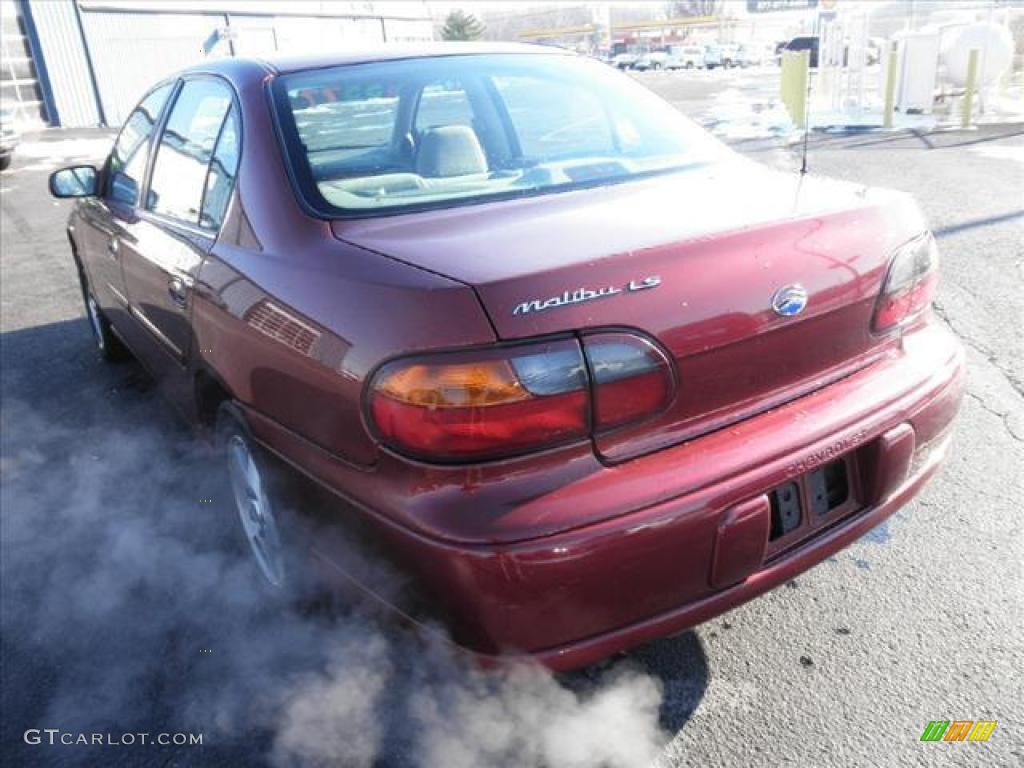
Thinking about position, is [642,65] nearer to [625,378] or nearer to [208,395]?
[208,395]

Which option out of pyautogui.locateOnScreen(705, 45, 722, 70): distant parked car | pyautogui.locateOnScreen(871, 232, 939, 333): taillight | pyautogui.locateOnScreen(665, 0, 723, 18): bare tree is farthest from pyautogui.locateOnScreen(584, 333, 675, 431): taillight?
pyautogui.locateOnScreen(665, 0, 723, 18): bare tree

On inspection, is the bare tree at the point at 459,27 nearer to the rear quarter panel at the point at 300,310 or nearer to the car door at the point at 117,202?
the car door at the point at 117,202

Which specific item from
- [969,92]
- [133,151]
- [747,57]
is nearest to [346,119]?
[133,151]

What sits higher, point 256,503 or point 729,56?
point 256,503

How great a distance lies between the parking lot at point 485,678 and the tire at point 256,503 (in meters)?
0.16

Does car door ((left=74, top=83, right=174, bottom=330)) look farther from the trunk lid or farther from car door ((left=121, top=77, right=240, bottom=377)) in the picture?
the trunk lid

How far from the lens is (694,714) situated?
2143 mm

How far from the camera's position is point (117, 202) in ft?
11.7

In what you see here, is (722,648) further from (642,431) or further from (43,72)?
(43,72)

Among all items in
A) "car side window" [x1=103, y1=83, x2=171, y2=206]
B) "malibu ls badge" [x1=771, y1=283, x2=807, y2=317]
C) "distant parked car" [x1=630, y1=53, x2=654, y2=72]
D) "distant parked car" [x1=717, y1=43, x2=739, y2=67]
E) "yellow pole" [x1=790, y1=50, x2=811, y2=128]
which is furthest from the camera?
"distant parked car" [x1=630, y1=53, x2=654, y2=72]

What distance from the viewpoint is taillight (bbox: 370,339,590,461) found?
1.64m

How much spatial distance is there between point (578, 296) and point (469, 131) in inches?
48.7

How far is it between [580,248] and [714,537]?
0.65 m

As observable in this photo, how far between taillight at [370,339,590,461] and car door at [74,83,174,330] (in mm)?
2114
